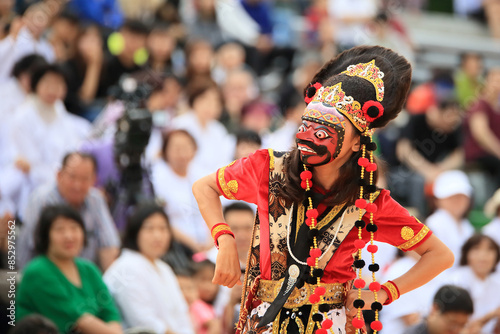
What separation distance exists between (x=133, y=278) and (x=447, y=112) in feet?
16.1

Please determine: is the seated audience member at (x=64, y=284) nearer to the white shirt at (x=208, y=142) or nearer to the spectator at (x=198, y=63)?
the white shirt at (x=208, y=142)

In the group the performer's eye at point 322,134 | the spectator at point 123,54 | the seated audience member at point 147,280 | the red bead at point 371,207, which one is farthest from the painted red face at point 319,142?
the spectator at point 123,54

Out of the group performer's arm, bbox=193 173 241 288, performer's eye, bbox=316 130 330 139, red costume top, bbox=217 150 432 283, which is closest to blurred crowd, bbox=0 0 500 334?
red costume top, bbox=217 150 432 283

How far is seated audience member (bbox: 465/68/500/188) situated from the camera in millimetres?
9320

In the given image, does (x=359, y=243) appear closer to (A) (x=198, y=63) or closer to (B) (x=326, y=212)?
(B) (x=326, y=212)

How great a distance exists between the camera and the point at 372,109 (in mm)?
3250

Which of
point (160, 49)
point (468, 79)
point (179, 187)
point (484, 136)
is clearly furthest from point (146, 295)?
point (468, 79)

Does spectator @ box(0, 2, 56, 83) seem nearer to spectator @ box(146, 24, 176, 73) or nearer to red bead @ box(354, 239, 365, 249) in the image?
spectator @ box(146, 24, 176, 73)

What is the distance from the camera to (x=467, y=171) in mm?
9266

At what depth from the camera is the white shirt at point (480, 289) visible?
653 centimetres

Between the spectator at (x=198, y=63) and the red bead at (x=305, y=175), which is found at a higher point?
the spectator at (x=198, y=63)

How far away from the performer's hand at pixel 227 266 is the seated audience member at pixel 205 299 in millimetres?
2575

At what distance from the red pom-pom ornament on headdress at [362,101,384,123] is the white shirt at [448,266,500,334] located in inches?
141

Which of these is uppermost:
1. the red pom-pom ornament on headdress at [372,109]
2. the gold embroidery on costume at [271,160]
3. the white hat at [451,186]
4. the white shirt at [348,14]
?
the white shirt at [348,14]
